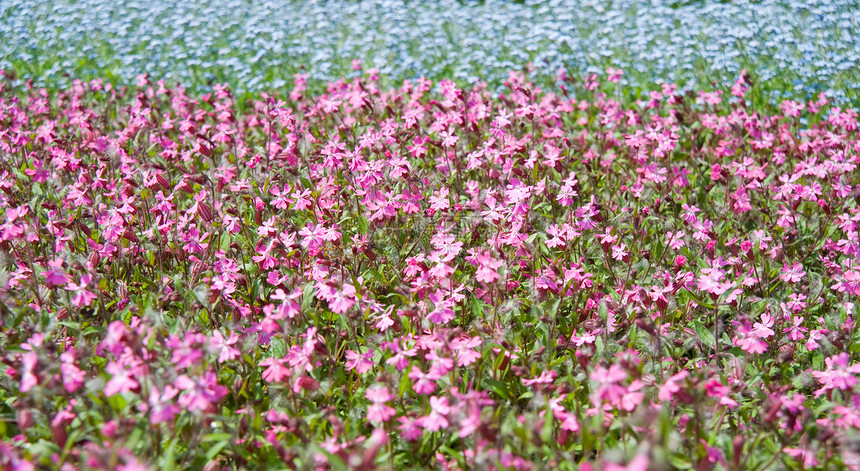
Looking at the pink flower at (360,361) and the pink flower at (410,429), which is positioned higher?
the pink flower at (410,429)

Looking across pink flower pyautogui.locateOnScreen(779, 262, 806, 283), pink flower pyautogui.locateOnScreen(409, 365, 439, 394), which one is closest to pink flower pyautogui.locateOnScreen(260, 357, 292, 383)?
pink flower pyautogui.locateOnScreen(409, 365, 439, 394)

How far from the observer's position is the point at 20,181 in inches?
172

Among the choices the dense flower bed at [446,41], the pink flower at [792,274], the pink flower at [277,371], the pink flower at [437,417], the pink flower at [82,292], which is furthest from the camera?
the dense flower bed at [446,41]

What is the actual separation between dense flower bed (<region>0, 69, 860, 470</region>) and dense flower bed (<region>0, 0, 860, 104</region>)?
2.21m

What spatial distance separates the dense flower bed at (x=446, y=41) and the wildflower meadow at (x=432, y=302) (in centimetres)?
206

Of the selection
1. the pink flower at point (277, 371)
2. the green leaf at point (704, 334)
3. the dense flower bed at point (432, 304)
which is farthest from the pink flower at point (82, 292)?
the green leaf at point (704, 334)

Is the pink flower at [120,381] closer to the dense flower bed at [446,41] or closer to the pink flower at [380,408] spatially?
the pink flower at [380,408]

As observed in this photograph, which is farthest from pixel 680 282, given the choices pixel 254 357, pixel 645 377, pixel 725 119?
pixel 725 119

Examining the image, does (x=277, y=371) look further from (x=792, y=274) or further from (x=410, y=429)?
(x=792, y=274)

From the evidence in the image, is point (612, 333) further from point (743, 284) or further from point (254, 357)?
point (254, 357)

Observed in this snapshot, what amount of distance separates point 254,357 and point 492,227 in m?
1.41

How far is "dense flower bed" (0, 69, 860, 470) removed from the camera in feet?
7.38

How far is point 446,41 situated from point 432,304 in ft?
20.0

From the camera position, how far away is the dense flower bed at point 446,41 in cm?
733
